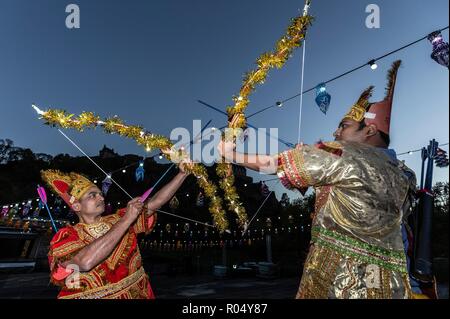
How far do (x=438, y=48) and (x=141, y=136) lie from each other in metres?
5.81

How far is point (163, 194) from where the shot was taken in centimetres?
354

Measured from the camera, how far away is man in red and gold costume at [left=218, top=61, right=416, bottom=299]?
211 centimetres

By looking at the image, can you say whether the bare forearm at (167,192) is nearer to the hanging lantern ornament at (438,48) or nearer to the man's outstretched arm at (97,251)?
the man's outstretched arm at (97,251)

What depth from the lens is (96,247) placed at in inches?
100

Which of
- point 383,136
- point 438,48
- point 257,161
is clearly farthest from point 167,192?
point 438,48

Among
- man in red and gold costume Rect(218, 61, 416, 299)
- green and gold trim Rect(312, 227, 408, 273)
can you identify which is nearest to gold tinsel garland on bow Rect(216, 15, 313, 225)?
man in red and gold costume Rect(218, 61, 416, 299)

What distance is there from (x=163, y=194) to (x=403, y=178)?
2.43 metres

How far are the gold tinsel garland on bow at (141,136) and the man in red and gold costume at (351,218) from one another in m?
1.46

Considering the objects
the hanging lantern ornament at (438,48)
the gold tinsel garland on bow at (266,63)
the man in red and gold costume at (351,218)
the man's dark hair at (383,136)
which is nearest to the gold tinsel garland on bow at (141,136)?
the gold tinsel garland on bow at (266,63)

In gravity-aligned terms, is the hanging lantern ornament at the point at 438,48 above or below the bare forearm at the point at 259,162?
above

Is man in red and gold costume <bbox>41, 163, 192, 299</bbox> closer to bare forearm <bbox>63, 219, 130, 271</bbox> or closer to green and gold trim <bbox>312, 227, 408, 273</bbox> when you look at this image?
bare forearm <bbox>63, 219, 130, 271</bbox>

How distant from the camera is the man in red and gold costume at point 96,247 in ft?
8.54
